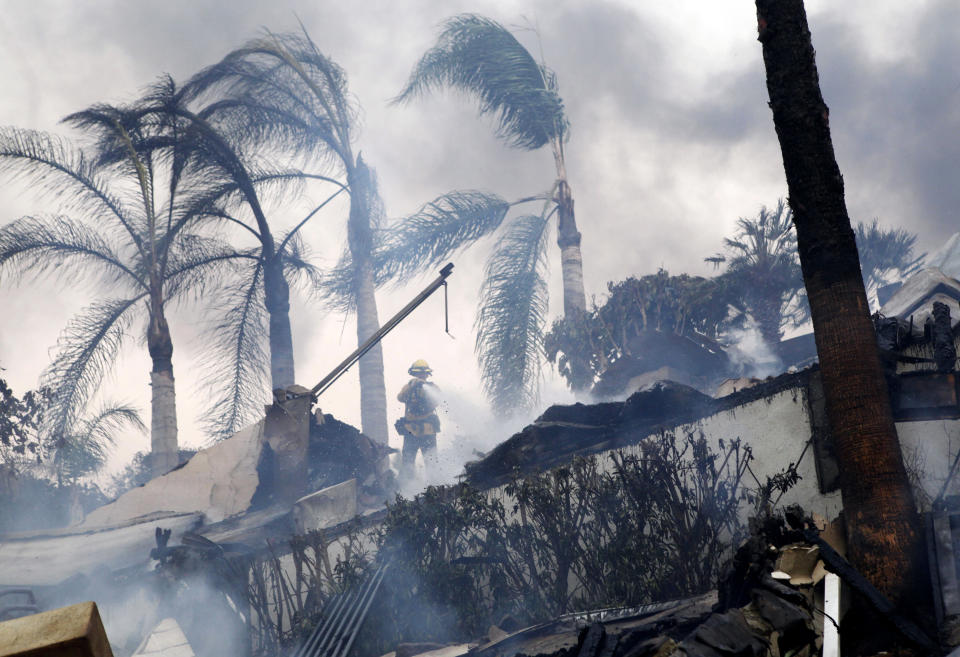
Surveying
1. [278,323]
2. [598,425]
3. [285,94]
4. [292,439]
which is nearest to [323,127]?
[285,94]

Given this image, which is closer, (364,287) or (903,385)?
(903,385)

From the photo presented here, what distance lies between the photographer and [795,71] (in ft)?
21.8

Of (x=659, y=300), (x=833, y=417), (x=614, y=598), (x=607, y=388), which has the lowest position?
(x=614, y=598)

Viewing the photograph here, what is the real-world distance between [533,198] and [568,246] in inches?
60.0

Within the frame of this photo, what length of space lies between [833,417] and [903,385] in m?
1.34

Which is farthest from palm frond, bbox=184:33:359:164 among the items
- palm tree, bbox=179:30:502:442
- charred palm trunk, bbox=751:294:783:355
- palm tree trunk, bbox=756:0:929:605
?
palm tree trunk, bbox=756:0:929:605

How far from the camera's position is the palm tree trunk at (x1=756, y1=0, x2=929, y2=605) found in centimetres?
600

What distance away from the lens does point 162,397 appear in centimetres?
1903

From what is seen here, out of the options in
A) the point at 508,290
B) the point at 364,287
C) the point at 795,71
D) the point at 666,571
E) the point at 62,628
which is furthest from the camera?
the point at 364,287

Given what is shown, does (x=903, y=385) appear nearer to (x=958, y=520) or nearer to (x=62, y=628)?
(x=958, y=520)

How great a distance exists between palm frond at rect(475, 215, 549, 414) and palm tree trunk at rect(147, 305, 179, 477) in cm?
713

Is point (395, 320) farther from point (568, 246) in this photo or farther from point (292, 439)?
point (568, 246)

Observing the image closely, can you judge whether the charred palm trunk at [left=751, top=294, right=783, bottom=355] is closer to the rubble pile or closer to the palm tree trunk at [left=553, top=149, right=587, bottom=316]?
the palm tree trunk at [left=553, top=149, right=587, bottom=316]

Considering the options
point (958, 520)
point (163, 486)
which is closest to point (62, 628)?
point (958, 520)
